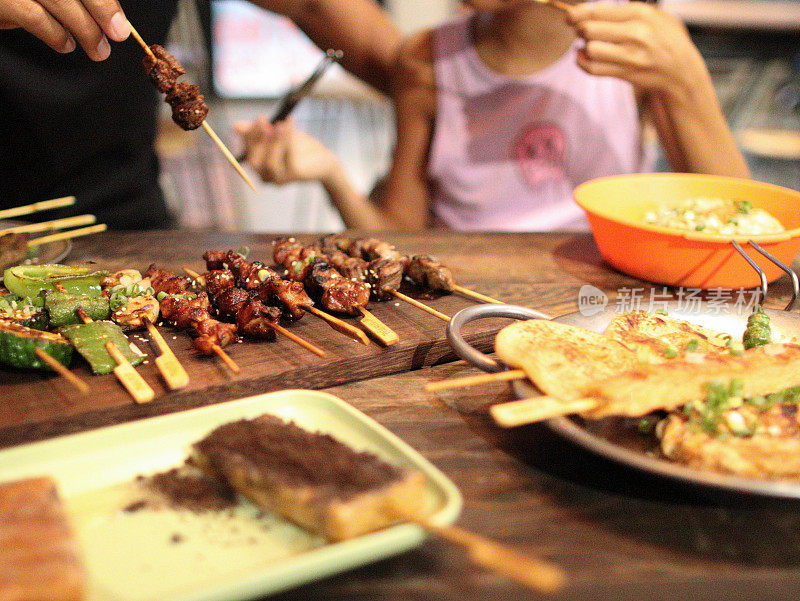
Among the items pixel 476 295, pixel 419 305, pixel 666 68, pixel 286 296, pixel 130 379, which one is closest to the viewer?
pixel 130 379

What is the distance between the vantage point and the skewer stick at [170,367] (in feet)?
6.38

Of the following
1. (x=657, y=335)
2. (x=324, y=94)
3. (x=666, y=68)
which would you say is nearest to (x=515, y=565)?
(x=657, y=335)

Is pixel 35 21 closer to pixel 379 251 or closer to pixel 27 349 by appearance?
pixel 27 349

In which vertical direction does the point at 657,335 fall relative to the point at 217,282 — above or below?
below

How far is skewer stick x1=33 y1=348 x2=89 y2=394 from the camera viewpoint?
1824 mm

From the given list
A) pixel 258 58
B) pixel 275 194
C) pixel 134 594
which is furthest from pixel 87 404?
pixel 258 58

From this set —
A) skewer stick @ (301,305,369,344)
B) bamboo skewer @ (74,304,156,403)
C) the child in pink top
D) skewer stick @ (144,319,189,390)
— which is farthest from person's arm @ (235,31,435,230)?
bamboo skewer @ (74,304,156,403)

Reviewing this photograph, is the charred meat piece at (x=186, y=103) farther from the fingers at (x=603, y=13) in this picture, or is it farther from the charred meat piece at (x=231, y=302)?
the fingers at (x=603, y=13)

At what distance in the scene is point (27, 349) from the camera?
1.98m

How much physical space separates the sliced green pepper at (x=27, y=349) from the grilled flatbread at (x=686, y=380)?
64.1 inches

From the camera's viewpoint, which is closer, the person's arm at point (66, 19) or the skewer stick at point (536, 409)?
the skewer stick at point (536, 409)

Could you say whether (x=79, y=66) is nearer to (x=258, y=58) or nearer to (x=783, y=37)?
(x=258, y=58)

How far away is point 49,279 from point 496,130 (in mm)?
3608

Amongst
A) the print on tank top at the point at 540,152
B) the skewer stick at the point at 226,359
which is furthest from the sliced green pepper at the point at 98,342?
the print on tank top at the point at 540,152
